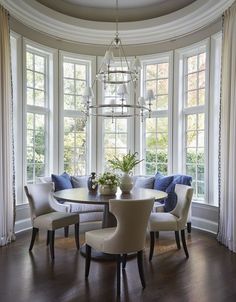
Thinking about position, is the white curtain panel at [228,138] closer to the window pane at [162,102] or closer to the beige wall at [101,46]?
the beige wall at [101,46]

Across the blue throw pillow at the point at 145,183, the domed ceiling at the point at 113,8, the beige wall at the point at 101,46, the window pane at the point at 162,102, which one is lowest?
the blue throw pillow at the point at 145,183

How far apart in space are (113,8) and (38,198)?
3772mm

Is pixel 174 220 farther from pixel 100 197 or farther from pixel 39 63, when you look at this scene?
pixel 39 63

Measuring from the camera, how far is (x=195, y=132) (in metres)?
5.50

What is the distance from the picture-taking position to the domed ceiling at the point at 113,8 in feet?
17.7

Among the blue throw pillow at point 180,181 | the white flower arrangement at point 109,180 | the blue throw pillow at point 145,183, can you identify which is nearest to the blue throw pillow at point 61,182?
the blue throw pillow at point 145,183

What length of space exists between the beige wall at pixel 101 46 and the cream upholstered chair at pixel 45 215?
2.63m

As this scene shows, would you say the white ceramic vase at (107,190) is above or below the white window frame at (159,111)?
below

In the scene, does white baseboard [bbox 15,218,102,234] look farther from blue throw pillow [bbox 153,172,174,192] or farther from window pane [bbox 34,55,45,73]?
window pane [bbox 34,55,45,73]

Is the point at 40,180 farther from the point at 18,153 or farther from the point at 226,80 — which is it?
the point at 226,80

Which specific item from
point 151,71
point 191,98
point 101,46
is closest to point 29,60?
point 101,46

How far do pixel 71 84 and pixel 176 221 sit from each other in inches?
140

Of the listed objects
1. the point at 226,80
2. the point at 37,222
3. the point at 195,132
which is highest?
the point at 226,80

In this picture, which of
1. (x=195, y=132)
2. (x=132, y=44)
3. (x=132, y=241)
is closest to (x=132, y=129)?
(x=195, y=132)
